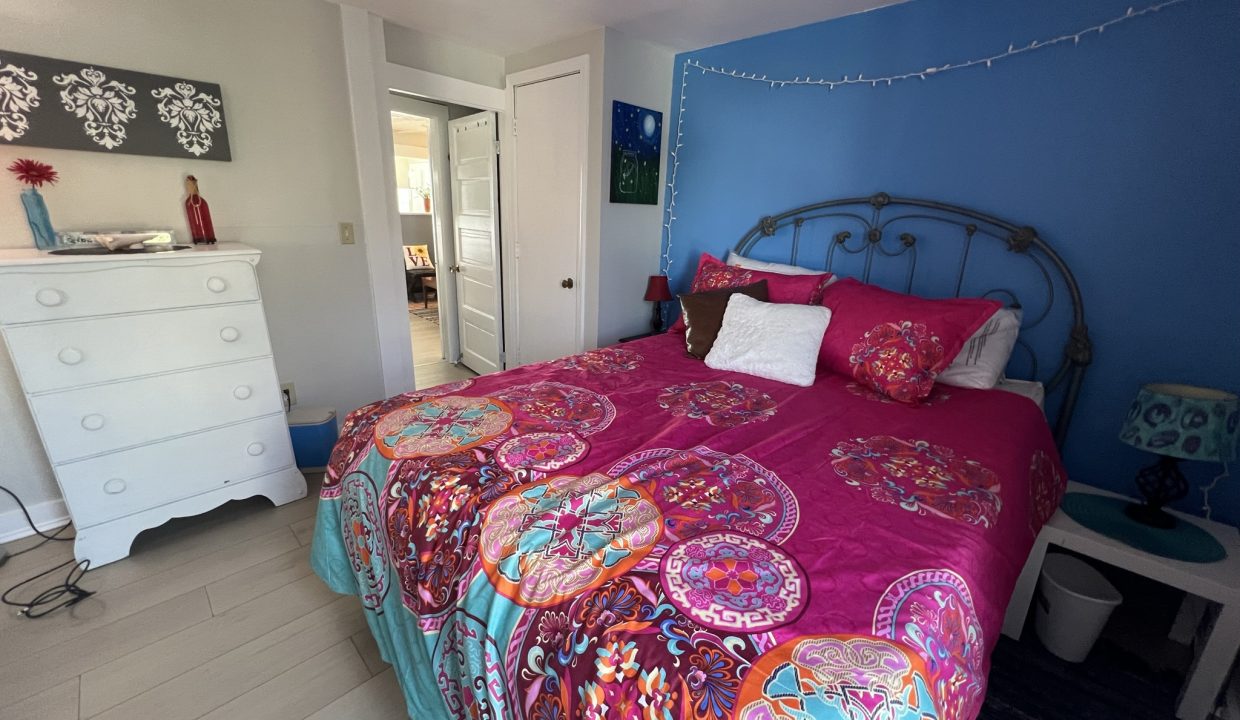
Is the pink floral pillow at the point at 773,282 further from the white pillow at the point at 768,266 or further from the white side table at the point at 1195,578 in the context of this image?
the white side table at the point at 1195,578

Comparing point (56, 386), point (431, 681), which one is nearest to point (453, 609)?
point (431, 681)

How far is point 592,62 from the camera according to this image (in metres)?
2.72

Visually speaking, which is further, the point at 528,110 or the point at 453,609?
the point at 528,110

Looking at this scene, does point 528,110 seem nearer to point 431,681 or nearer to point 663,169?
point 663,169

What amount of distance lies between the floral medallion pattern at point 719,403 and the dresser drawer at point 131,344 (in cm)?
177

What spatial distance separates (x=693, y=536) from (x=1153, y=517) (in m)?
1.65

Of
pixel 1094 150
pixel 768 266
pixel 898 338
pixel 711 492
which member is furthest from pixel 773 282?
pixel 711 492

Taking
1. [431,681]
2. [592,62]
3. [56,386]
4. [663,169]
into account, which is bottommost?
[431,681]

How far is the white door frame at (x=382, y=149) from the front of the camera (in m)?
2.54

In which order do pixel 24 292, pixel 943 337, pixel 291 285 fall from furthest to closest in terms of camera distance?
pixel 291 285
pixel 943 337
pixel 24 292

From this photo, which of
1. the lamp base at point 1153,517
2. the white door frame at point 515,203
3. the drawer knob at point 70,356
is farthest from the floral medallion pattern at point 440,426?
the lamp base at point 1153,517

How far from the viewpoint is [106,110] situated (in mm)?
1934

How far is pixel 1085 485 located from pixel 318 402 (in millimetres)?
3627

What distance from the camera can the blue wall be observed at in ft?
5.34
